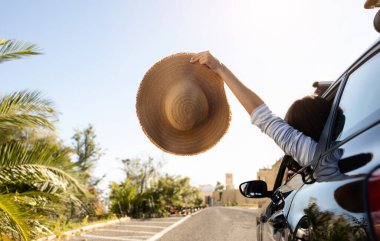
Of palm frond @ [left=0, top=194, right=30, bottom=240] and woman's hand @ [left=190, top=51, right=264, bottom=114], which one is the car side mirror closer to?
woman's hand @ [left=190, top=51, right=264, bottom=114]

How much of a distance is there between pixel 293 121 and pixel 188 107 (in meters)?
0.87

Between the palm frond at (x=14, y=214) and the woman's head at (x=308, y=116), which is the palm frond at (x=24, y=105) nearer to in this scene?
the palm frond at (x=14, y=214)

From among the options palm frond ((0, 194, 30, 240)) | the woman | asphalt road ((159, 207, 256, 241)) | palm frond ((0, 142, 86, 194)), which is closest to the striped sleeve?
the woman

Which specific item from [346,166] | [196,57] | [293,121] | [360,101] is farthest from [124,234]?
[346,166]

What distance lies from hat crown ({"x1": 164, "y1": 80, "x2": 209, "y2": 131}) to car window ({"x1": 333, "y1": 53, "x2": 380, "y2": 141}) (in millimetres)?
1034

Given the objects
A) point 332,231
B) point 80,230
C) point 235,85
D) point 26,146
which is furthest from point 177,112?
point 80,230

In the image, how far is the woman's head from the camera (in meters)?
1.95

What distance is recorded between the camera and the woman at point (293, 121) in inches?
68.4

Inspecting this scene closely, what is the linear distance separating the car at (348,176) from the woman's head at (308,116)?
0.11 m

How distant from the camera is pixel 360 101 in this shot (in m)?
1.50

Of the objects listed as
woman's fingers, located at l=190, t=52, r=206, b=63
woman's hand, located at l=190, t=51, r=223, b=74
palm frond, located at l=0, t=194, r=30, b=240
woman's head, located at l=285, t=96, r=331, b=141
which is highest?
woman's fingers, located at l=190, t=52, r=206, b=63

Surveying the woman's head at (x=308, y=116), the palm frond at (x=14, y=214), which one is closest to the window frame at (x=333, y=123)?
the woman's head at (x=308, y=116)

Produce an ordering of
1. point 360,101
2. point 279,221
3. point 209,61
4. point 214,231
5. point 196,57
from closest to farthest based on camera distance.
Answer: point 360,101
point 279,221
point 209,61
point 196,57
point 214,231

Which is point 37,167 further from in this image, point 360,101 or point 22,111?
point 360,101
